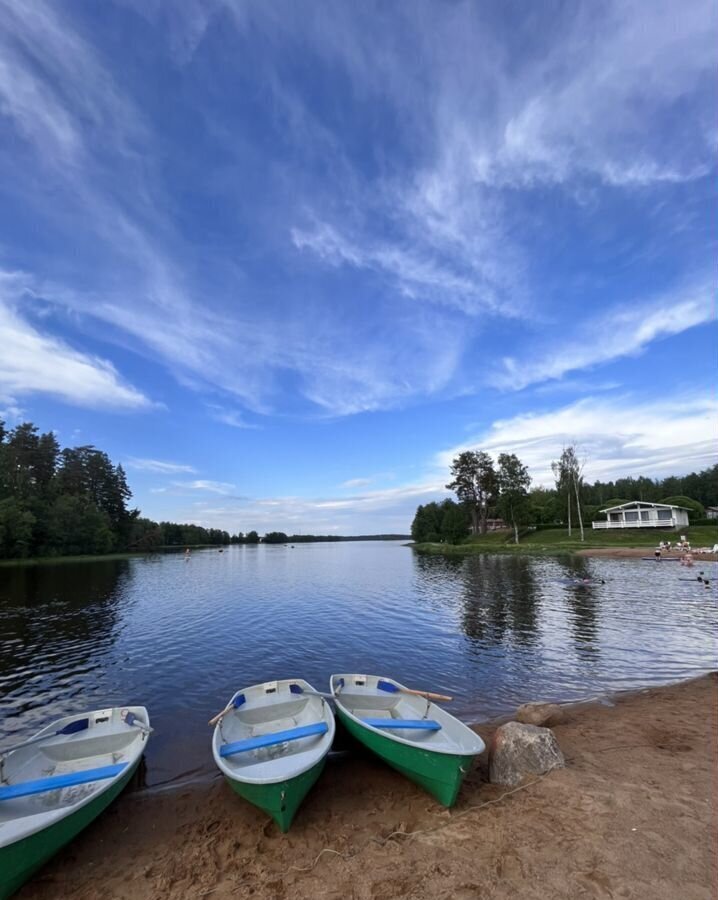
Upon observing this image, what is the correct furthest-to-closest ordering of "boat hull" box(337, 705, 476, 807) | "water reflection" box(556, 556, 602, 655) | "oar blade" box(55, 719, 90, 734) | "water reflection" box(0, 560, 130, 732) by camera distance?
"water reflection" box(556, 556, 602, 655), "water reflection" box(0, 560, 130, 732), "oar blade" box(55, 719, 90, 734), "boat hull" box(337, 705, 476, 807)

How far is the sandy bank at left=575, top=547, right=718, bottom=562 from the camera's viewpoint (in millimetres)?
52062

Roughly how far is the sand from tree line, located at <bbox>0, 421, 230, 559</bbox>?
3160 inches

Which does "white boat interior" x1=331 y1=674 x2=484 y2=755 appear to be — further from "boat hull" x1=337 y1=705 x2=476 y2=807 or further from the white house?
the white house

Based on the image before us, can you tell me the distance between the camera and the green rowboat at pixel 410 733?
7184 millimetres

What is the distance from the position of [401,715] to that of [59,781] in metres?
6.80

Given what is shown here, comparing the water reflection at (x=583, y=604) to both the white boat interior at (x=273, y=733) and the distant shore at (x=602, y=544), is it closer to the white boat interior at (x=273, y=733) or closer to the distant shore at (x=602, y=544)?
the white boat interior at (x=273, y=733)

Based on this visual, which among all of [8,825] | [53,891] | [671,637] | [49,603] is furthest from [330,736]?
[49,603]

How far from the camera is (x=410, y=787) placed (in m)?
8.20

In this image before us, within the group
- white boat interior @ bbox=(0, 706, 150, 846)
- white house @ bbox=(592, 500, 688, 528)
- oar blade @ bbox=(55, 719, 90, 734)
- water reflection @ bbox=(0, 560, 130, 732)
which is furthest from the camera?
white house @ bbox=(592, 500, 688, 528)

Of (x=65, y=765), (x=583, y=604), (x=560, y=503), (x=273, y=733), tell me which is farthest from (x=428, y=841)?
(x=560, y=503)

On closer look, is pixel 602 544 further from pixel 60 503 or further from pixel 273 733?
pixel 60 503

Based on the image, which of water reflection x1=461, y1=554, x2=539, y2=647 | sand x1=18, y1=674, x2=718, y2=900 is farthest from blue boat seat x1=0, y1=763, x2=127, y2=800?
water reflection x1=461, y1=554, x2=539, y2=647

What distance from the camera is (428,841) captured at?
6375 millimetres

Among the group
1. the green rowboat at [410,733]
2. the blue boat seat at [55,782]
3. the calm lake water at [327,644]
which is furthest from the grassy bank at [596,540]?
the blue boat seat at [55,782]
